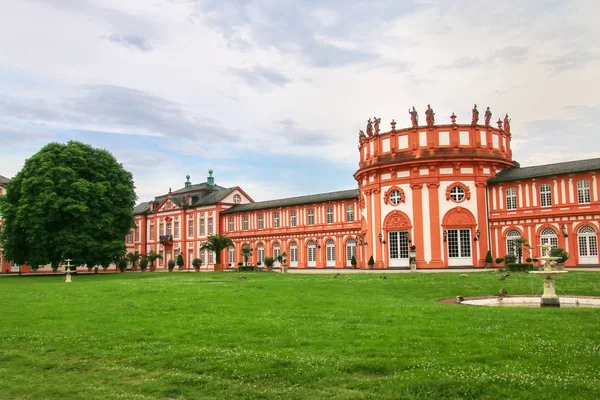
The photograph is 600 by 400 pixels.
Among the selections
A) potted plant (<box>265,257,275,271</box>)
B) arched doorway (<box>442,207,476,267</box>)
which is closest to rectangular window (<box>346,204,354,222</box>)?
potted plant (<box>265,257,275,271</box>)

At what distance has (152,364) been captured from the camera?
360 inches

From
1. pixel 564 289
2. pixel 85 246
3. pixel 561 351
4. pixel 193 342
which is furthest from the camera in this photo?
pixel 85 246

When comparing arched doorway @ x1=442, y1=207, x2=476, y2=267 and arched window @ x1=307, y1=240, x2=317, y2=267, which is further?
arched window @ x1=307, y1=240, x2=317, y2=267

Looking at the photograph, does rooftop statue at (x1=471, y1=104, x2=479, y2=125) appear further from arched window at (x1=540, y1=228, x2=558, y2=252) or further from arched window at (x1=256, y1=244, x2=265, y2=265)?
arched window at (x1=256, y1=244, x2=265, y2=265)

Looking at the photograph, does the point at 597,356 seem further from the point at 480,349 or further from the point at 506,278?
the point at 506,278

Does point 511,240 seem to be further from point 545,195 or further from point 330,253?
point 330,253

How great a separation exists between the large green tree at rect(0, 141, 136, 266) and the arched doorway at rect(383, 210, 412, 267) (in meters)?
24.2

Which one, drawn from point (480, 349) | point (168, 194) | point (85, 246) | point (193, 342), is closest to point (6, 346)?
point (193, 342)

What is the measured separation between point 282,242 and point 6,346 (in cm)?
4765

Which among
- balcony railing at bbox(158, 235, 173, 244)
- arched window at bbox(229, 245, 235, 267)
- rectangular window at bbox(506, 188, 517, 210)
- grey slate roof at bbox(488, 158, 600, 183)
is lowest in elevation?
arched window at bbox(229, 245, 235, 267)

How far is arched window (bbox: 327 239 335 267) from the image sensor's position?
53.2m

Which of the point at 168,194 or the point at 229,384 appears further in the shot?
the point at 168,194

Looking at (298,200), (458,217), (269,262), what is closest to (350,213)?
(298,200)

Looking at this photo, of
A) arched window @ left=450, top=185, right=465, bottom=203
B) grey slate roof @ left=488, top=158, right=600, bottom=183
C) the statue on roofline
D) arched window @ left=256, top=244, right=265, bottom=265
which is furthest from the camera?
arched window @ left=256, top=244, right=265, bottom=265
